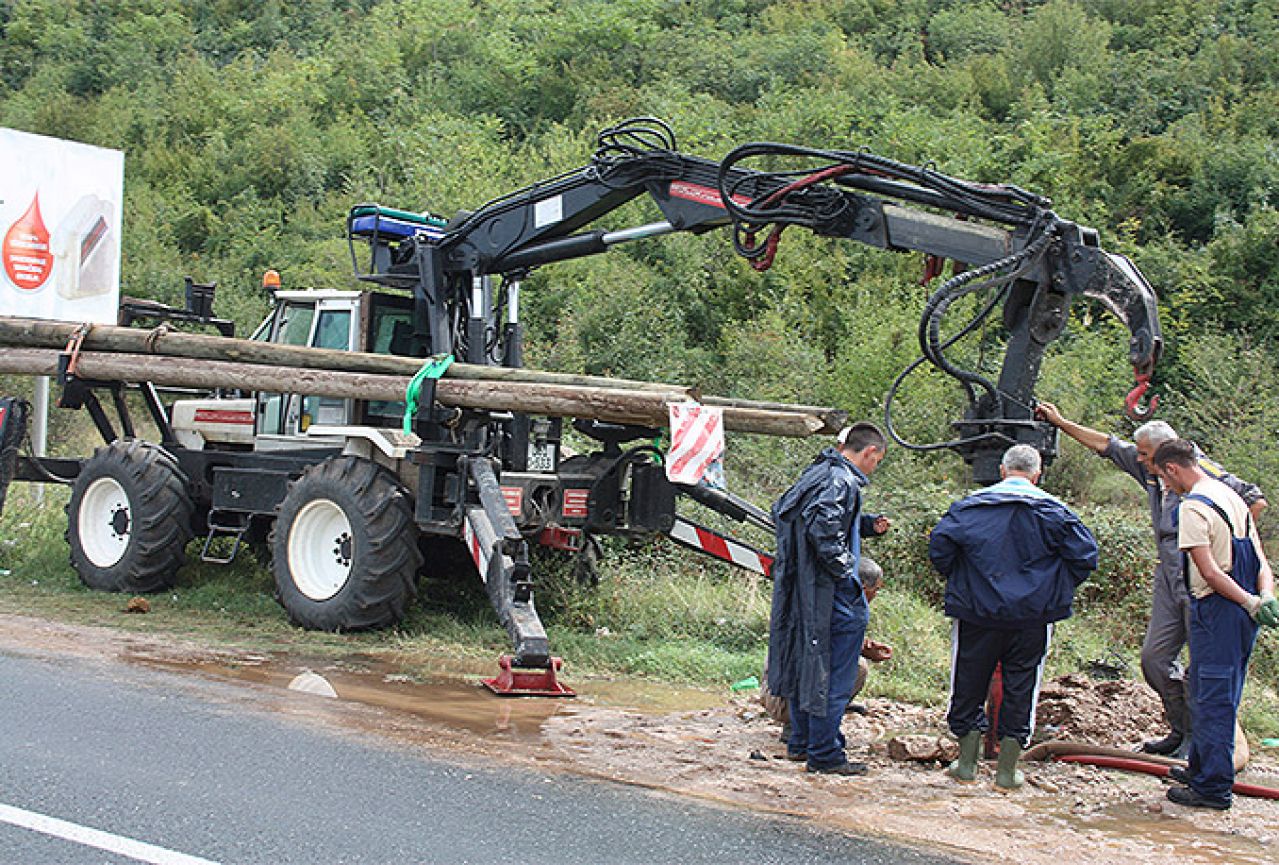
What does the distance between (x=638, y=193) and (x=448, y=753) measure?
16.1ft

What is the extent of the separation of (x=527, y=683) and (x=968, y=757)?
303cm

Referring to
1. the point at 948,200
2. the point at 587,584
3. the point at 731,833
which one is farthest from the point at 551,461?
the point at 731,833

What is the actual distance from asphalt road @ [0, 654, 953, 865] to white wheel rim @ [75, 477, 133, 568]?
5355mm

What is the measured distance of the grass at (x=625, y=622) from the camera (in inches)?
399

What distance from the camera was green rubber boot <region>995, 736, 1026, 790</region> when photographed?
23.2 feet

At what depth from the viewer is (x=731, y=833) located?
5938 millimetres

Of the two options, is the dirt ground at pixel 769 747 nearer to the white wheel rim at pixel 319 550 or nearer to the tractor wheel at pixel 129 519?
the white wheel rim at pixel 319 550

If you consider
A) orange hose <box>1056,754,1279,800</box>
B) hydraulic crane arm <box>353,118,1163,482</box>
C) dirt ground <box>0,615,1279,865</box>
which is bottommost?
dirt ground <box>0,615,1279,865</box>

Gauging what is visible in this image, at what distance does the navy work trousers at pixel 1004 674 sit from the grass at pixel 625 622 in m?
2.02

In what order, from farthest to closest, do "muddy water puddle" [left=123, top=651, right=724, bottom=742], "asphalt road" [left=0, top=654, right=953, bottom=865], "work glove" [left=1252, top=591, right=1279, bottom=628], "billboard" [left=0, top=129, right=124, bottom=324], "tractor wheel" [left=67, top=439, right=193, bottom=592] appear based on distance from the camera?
"billboard" [left=0, top=129, right=124, bottom=324], "tractor wheel" [left=67, top=439, right=193, bottom=592], "muddy water puddle" [left=123, top=651, right=724, bottom=742], "work glove" [left=1252, top=591, right=1279, bottom=628], "asphalt road" [left=0, top=654, right=953, bottom=865]

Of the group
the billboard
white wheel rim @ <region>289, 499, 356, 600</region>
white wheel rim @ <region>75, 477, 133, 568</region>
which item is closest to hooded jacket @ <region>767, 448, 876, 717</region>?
white wheel rim @ <region>289, 499, 356, 600</region>

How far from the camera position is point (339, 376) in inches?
435

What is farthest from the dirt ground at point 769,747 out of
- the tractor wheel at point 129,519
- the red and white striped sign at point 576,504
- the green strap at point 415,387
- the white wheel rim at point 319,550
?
the tractor wheel at point 129,519

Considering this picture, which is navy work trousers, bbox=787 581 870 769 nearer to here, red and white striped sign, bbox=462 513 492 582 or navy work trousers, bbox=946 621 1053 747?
navy work trousers, bbox=946 621 1053 747
